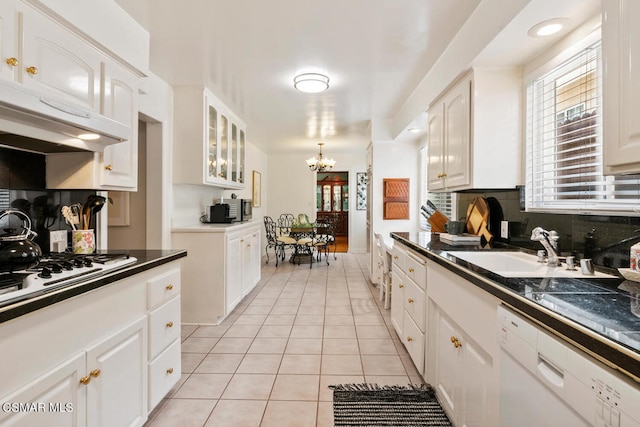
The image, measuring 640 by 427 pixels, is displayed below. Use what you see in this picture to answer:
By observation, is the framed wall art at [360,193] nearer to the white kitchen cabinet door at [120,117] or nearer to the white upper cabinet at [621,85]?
the white kitchen cabinet door at [120,117]

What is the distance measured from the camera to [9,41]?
1.30 m

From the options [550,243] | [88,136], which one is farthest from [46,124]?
[550,243]

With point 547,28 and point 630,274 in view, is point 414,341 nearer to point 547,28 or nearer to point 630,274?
point 630,274

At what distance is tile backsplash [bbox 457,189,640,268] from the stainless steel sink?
0.32 ft

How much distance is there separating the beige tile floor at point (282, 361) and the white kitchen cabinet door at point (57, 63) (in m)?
1.75

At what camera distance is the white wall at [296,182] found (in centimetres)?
812

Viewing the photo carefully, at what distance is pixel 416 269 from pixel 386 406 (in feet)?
2.79

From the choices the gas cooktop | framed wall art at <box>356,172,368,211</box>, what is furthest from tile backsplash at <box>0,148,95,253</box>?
framed wall art at <box>356,172,368,211</box>

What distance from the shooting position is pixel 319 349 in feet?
8.86

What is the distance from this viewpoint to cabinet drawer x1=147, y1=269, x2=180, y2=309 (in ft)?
5.53

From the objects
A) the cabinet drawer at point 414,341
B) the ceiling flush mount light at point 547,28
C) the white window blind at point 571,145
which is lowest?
the cabinet drawer at point 414,341

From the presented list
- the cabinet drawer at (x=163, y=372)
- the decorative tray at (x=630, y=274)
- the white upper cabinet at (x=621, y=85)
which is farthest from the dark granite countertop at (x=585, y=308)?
the cabinet drawer at (x=163, y=372)

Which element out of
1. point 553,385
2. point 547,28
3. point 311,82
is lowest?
point 553,385

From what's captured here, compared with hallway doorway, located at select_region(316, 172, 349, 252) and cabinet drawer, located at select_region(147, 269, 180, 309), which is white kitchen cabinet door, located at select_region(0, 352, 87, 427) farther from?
hallway doorway, located at select_region(316, 172, 349, 252)
